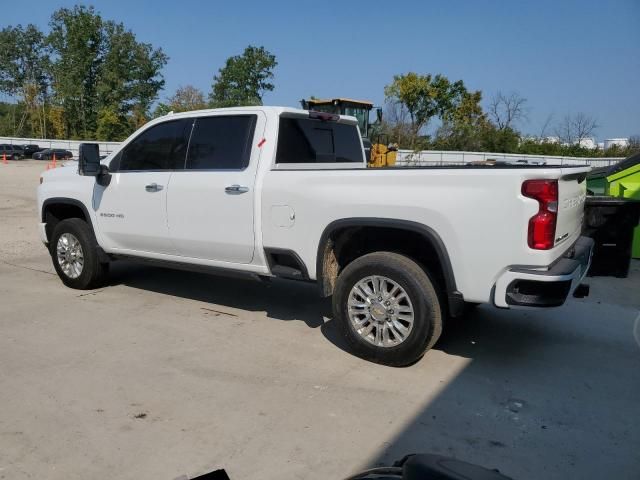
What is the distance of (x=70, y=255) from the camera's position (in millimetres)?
6207

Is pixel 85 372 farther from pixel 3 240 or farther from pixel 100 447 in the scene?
pixel 3 240

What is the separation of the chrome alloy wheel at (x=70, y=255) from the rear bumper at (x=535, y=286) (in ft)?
15.4

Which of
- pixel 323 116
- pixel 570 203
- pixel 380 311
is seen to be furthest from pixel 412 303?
pixel 323 116

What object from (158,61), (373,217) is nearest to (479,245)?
(373,217)

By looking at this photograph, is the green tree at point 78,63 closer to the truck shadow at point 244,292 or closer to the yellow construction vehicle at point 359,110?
the yellow construction vehicle at point 359,110

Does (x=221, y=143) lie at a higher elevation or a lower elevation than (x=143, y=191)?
higher

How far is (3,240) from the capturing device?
945cm

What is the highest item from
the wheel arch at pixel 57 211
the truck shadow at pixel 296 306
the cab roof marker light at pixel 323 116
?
the cab roof marker light at pixel 323 116

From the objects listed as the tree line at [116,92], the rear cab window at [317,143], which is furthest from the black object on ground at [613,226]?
the tree line at [116,92]

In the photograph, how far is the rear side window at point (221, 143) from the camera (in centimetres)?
482

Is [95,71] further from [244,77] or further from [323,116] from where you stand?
[323,116]

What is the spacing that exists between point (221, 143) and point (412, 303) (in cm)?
237

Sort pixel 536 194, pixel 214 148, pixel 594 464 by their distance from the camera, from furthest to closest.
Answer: pixel 214 148
pixel 536 194
pixel 594 464

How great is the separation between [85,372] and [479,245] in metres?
3.02
